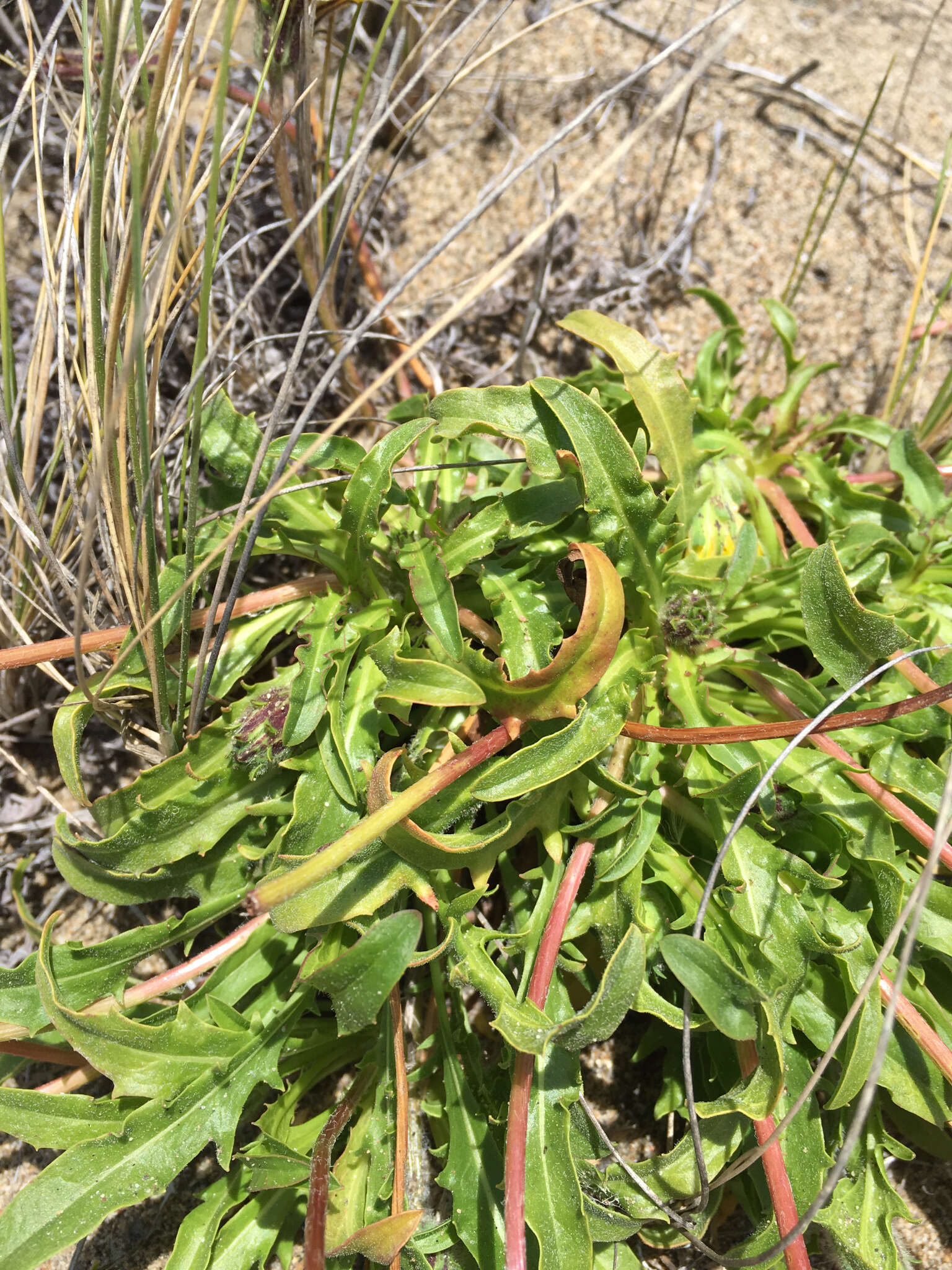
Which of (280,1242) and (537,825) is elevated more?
(537,825)

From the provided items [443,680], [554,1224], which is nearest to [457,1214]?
[554,1224]

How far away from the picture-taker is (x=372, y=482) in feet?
6.32

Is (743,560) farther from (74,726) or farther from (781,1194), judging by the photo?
(74,726)

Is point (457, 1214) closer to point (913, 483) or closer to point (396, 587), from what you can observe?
point (396, 587)

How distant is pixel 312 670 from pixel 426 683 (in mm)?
354

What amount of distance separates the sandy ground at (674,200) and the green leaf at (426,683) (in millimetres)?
1375

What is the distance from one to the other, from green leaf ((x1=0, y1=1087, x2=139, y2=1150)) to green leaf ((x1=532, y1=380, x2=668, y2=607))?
5.20 feet

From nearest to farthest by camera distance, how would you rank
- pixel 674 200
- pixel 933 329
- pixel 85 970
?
pixel 85 970
pixel 933 329
pixel 674 200

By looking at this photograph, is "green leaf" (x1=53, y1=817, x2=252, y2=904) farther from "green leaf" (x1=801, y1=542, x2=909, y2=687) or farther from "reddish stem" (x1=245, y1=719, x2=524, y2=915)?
"green leaf" (x1=801, y1=542, x2=909, y2=687)

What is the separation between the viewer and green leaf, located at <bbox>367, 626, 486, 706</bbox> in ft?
5.65

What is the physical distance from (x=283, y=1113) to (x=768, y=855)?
1201 millimetres

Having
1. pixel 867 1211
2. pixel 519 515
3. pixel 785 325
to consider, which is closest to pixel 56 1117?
pixel 519 515

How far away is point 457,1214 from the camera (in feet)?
5.93

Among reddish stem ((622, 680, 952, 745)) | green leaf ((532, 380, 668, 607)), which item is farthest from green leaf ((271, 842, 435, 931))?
green leaf ((532, 380, 668, 607))
